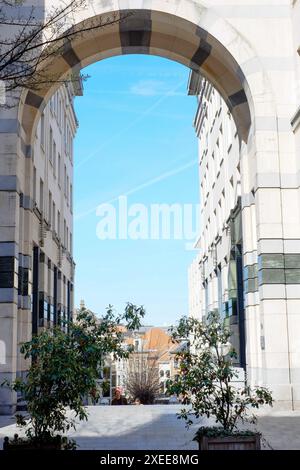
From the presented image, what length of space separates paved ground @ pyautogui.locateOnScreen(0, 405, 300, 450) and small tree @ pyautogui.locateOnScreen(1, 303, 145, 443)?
292cm

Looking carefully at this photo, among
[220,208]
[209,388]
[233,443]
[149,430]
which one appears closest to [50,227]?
[220,208]

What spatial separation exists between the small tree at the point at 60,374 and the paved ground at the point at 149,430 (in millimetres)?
2915

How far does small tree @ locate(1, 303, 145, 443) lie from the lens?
908 centimetres

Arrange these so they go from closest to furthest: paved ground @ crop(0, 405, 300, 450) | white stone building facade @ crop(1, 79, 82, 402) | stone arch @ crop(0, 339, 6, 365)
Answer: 1. paved ground @ crop(0, 405, 300, 450)
2. stone arch @ crop(0, 339, 6, 365)
3. white stone building facade @ crop(1, 79, 82, 402)

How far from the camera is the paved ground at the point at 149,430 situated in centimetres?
1214

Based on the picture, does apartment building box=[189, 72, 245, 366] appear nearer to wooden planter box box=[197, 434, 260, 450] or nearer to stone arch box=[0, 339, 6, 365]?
stone arch box=[0, 339, 6, 365]

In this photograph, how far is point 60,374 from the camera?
8.92 metres

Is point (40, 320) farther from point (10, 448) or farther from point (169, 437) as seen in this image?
point (10, 448)

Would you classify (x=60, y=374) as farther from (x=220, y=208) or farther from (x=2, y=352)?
(x=220, y=208)

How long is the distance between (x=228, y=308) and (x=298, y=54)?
14059 millimetres

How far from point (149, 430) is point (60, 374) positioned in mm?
6063

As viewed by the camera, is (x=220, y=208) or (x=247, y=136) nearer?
(x=247, y=136)

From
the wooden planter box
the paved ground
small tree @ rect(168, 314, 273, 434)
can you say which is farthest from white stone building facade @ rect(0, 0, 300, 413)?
the wooden planter box

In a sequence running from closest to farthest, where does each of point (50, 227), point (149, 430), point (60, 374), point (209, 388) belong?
point (60, 374) < point (209, 388) < point (149, 430) < point (50, 227)
